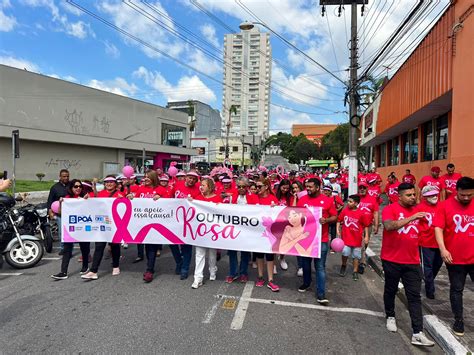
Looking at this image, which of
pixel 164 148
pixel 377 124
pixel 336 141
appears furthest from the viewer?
pixel 336 141

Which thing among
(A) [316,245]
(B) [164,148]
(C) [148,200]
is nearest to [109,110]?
(B) [164,148]

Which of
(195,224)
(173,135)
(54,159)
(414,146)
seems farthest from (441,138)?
(173,135)

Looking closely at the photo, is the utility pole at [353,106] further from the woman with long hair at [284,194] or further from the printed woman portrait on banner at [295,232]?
the printed woman portrait on banner at [295,232]

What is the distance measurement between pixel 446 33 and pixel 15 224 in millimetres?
12608

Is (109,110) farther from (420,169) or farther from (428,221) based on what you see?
(428,221)

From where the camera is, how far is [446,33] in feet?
34.3

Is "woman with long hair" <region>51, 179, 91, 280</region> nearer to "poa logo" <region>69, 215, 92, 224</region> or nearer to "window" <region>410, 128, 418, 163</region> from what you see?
"poa logo" <region>69, 215, 92, 224</region>

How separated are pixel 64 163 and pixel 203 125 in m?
55.7

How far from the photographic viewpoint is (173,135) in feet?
148

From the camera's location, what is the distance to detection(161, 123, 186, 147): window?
43.6 m

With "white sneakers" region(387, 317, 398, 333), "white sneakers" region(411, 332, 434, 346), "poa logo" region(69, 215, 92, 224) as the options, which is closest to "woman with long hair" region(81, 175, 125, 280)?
"poa logo" region(69, 215, 92, 224)

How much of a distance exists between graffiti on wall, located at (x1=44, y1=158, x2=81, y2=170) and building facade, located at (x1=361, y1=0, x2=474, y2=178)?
85.4 ft

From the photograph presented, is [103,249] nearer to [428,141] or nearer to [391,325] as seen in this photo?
[391,325]

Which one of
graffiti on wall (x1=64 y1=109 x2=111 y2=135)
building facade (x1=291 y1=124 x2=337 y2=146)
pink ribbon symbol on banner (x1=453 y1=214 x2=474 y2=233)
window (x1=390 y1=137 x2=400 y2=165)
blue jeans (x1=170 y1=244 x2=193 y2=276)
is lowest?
blue jeans (x1=170 y1=244 x2=193 y2=276)
